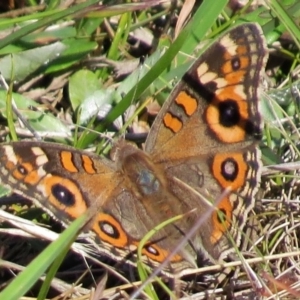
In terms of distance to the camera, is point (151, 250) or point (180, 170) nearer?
point (151, 250)

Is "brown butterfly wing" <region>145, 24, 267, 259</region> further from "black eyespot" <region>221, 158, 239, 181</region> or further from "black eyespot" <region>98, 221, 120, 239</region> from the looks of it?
"black eyespot" <region>98, 221, 120, 239</region>

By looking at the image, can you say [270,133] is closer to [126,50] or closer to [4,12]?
[126,50]

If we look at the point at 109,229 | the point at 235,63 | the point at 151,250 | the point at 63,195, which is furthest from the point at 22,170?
the point at 235,63

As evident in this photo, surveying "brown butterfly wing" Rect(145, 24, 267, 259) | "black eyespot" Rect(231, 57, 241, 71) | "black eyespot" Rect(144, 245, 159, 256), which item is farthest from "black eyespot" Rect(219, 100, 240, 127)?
"black eyespot" Rect(144, 245, 159, 256)

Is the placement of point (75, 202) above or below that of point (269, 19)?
below

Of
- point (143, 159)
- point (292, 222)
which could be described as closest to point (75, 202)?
point (143, 159)

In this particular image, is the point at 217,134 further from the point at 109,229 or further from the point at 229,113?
the point at 109,229

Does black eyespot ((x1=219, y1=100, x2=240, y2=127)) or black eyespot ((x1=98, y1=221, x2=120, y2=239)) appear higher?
black eyespot ((x1=219, y1=100, x2=240, y2=127))
